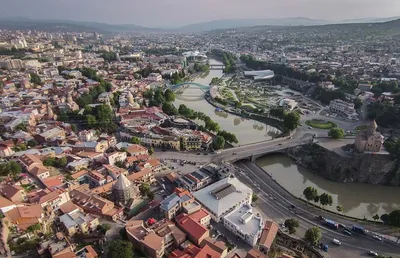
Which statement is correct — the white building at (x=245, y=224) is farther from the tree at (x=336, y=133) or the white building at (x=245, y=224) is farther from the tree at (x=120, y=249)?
the tree at (x=336, y=133)

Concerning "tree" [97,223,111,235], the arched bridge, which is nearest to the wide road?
"tree" [97,223,111,235]

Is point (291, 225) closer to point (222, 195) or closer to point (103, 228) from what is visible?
point (222, 195)

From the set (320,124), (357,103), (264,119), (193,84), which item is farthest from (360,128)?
(193,84)

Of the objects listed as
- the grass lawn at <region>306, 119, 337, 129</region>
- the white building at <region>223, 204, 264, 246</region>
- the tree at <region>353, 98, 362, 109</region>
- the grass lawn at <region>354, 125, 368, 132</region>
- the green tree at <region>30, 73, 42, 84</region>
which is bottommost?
the white building at <region>223, 204, 264, 246</region>

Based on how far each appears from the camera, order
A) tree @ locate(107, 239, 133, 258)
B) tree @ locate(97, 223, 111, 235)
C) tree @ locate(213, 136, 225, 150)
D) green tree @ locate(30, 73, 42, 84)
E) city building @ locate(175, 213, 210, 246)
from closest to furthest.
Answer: tree @ locate(107, 239, 133, 258) → city building @ locate(175, 213, 210, 246) → tree @ locate(97, 223, 111, 235) → tree @ locate(213, 136, 225, 150) → green tree @ locate(30, 73, 42, 84)

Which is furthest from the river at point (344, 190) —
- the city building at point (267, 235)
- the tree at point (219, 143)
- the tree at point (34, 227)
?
the tree at point (34, 227)

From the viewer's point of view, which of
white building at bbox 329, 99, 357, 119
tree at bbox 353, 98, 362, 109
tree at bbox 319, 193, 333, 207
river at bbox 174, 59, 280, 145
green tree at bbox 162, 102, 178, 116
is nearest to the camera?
tree at bbox 319, 193, 333, 207

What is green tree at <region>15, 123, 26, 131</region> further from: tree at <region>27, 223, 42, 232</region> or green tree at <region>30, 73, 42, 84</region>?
green tree at <region>30, 73, 42, 84</region>
